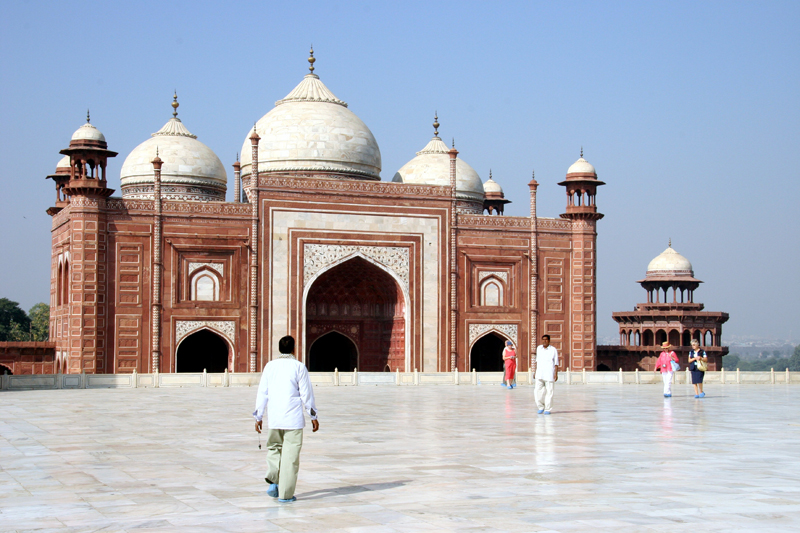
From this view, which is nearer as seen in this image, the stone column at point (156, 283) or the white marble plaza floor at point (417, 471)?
the white marble plaza floor at point (417, 471)

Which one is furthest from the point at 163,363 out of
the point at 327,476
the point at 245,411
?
the point at 327,476

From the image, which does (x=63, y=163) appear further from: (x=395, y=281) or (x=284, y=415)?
(x=284, y=415)

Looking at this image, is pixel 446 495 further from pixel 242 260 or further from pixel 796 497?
pixel 242 260

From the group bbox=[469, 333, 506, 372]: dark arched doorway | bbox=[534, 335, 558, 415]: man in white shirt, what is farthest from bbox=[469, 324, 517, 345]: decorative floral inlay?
bbox=[534, 335, 558, 415]: man in white shirt

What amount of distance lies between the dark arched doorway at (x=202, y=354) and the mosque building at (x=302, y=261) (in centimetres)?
5

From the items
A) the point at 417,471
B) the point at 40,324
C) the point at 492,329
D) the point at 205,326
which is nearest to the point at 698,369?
the point at 417,471

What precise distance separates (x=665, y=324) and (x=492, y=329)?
42.5ft

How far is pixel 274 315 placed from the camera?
27500mm

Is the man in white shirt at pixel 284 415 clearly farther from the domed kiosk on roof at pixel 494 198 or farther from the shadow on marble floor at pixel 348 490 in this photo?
the domed kiosk on roof at pixel 494 198

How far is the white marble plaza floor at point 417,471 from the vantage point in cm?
581

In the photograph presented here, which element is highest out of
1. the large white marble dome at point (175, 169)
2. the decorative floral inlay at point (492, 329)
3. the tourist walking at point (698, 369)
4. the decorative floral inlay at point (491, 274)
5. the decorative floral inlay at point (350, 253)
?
the large white marble dome at point (175, 169)

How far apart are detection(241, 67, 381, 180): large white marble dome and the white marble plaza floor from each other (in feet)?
53.1

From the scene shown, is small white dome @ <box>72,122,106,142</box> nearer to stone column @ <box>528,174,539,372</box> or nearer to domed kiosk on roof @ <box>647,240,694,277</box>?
stone column @ <box>528,174,539,372</box>

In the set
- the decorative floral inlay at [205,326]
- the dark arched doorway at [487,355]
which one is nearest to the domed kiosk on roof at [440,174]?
the dark arched doorway at [487,355]
